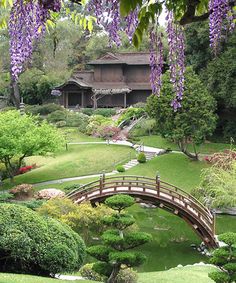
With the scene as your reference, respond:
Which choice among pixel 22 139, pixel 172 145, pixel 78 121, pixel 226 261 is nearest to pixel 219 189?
pixel 226 261

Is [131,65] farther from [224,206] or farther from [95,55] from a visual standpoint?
[224,206]

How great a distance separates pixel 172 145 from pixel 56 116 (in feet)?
43.3

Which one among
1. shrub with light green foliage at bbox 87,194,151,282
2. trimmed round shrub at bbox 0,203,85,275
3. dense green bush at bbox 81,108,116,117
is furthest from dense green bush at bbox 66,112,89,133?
trimmed round shrub at bbox 0,203,85,275

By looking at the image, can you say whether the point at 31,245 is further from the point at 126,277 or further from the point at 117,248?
the point at 126,277

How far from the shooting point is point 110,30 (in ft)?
19.8

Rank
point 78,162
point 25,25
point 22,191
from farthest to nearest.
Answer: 1. point 78,162
2. point 22,191
3. point 25,25

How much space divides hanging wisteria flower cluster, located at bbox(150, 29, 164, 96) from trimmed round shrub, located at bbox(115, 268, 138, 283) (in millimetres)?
7888

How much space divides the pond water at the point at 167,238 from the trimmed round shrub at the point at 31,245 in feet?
23.3

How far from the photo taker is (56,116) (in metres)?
44.4

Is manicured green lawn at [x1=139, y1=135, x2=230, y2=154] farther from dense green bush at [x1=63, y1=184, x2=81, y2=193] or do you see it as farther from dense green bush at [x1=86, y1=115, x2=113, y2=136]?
dense green bush at [x1=63, y1=184, x2=81, y2=193]

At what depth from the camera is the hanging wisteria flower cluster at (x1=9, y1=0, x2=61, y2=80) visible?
14.6 feet

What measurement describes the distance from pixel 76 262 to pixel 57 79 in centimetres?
4012

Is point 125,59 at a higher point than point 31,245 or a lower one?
higher

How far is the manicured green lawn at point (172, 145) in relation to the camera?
34.3 m
